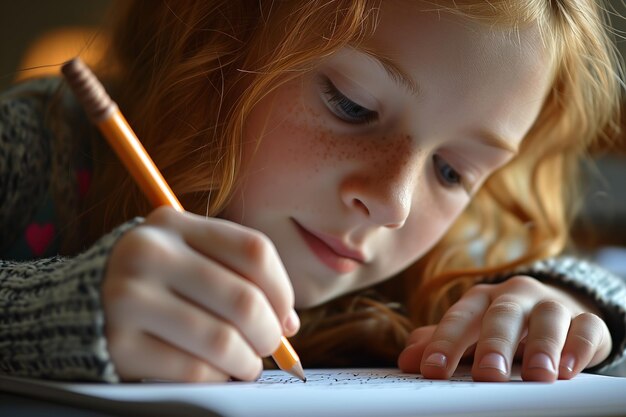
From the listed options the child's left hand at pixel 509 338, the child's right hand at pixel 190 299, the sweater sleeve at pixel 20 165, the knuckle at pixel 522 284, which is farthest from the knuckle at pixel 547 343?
the sweater sleeve at pixel 20 165

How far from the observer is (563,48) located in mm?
676

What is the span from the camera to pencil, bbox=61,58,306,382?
40cm

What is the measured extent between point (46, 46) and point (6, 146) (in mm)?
853

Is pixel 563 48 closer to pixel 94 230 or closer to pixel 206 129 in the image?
pixel 206 129

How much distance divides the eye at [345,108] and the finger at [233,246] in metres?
0.22

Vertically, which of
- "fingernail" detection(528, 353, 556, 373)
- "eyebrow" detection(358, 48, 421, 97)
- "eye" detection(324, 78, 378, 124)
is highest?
"eyebrow" detection(358, 48, 421, 97)

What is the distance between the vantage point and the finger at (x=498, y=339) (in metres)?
0.53

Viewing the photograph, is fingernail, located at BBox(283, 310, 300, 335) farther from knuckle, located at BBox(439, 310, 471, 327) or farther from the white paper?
knuckle, located at BBox(439, 310, 471, 327)

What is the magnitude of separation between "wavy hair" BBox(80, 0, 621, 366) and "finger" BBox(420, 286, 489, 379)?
0.15 meters

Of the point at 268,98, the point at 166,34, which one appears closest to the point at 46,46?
the point at 166,34

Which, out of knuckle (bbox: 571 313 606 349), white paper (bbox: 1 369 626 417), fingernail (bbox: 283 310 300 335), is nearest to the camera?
white paper (bbox: 1 369 626 417)

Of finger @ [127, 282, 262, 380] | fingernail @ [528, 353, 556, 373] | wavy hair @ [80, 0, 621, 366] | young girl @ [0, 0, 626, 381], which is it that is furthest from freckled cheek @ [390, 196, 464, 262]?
finger @ [127, 282, 262, 380]

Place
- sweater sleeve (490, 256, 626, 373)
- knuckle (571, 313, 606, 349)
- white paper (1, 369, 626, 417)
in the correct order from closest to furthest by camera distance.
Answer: white paper (1, 369, 626, 417), knuckle (571, 313, 606, 349), sweater sleeve (490, 256, 626, 373)

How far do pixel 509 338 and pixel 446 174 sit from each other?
0.68ft
